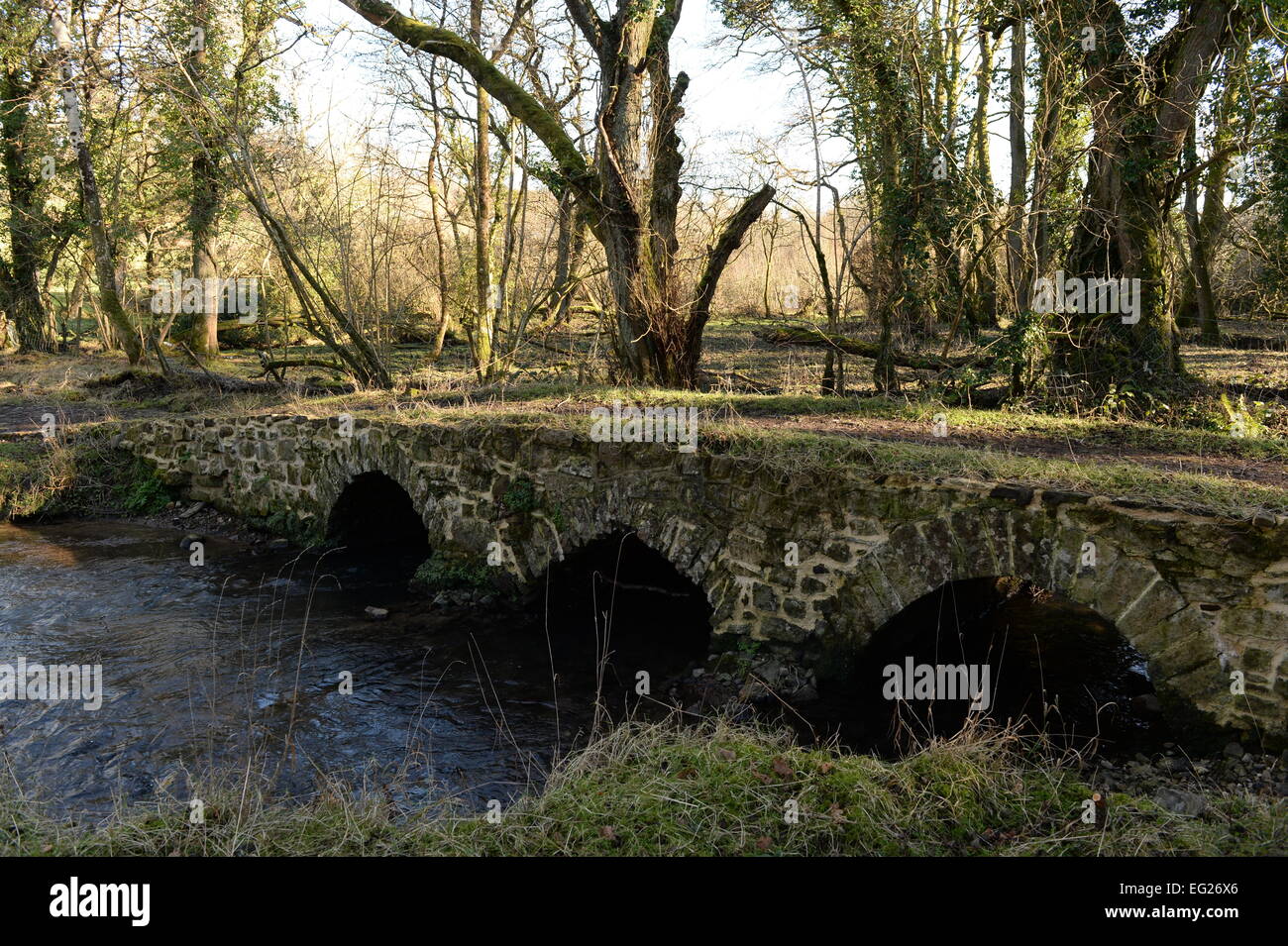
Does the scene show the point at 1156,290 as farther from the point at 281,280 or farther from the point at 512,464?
the point at 281,280

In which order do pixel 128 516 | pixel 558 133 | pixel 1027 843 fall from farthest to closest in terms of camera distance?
pixel 128 516 < pixel 558 133 < pixel 1027 843

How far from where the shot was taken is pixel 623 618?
8188 mm

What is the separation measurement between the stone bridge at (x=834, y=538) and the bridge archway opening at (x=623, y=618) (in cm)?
47

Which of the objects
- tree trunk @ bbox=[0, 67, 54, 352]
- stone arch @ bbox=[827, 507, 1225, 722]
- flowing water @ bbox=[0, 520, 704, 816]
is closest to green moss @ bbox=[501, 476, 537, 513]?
flowing water @ bbox=[0, 520, 704, 816]

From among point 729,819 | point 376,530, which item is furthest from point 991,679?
point 376,530

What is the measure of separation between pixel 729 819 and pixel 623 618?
4.21 metres

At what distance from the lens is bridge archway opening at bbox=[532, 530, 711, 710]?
22.9 feet

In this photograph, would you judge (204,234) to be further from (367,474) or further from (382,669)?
(382,669)

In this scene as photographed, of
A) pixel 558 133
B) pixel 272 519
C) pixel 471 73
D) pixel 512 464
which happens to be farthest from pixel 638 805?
pixel 471 73

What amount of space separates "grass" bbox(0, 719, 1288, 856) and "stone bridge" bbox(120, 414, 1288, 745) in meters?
0.93

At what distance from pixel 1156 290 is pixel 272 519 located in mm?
10159

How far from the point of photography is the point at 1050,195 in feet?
31.6

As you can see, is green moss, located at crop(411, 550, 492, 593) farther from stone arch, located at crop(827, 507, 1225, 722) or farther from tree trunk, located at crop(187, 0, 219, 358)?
tree trunk, located at crop(187, 0, 219, 358)

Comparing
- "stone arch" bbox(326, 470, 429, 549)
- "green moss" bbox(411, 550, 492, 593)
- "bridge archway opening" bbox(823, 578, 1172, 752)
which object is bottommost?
"bridge archway opening" bbox(823, 578, 1172, 752)
